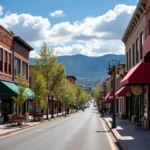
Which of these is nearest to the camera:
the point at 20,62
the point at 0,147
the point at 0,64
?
the point at 0,147

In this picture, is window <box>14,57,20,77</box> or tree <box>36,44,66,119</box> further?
tree <box>36,44,66,119</box>

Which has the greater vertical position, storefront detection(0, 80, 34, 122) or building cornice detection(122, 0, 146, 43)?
building cornice detection(122, 0, 146, 43)

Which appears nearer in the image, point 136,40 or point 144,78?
point 144,78

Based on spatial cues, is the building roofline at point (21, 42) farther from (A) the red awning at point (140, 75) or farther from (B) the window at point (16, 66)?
(A) the red awning at point (140, 75)

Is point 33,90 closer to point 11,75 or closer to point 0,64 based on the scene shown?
point 11,75

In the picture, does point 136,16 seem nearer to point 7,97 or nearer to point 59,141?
point 7,97

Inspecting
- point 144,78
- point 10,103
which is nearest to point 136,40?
point 144,78

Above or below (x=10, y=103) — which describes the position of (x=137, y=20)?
above

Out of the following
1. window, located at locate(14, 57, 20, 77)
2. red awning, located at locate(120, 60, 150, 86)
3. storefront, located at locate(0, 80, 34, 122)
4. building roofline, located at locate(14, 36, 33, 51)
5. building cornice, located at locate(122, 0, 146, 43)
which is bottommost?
storefront, located at locate(0, 80, 34, 122)

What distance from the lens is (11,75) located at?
157 ft

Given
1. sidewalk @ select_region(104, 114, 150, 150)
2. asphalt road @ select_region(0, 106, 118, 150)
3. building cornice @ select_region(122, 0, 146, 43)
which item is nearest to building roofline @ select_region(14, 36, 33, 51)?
building cornice @ select_region(122, 0, 146, 43)

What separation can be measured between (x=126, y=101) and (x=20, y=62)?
50.8 feet

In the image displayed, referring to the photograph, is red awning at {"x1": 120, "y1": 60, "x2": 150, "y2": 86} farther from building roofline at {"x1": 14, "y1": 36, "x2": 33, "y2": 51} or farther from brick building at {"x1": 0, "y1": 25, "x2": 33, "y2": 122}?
building roofline at {"x1": 14, "y1": 36, "x2": 33, "y2": 51}

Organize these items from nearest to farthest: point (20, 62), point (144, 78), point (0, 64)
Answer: point (144, 78) → point (0, 64) → point (20, 62)
